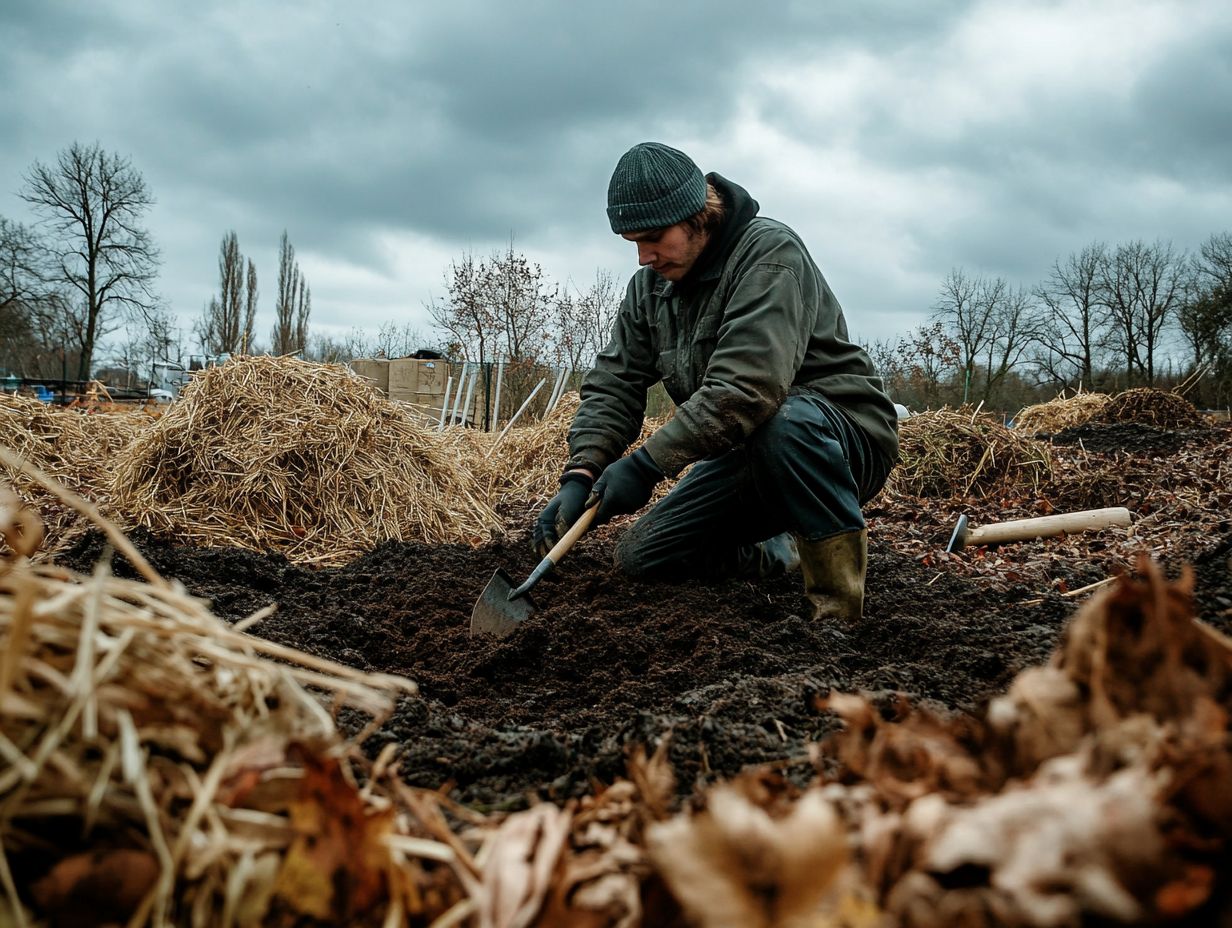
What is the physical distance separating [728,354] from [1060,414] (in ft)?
34.1

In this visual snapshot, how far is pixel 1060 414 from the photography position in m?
12.0

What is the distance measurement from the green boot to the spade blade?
1.12 metres

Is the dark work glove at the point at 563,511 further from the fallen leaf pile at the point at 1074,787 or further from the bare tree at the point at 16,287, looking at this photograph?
the bare tree at the point at 16,287

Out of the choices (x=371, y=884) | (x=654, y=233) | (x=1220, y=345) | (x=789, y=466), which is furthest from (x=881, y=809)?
(x=1220, y=345)

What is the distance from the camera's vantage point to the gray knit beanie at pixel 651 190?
3451mm

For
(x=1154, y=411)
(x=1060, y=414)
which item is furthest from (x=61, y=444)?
(x=1060, y=414)

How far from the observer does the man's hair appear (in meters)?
3.64

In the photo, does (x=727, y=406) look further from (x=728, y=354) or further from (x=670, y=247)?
(x=670, y=247)

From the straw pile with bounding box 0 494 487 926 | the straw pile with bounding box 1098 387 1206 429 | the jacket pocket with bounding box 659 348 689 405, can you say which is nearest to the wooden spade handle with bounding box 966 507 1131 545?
the jacket pocket with bounding box 659 348 689 405

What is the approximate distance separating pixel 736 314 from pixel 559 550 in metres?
1.16

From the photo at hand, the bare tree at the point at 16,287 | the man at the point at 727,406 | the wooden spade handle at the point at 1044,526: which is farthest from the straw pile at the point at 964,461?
the bare tree at the point at 16,287

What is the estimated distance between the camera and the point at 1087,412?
11742mm

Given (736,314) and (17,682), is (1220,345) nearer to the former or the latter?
(736,314)

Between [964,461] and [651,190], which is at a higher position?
[651,190]
